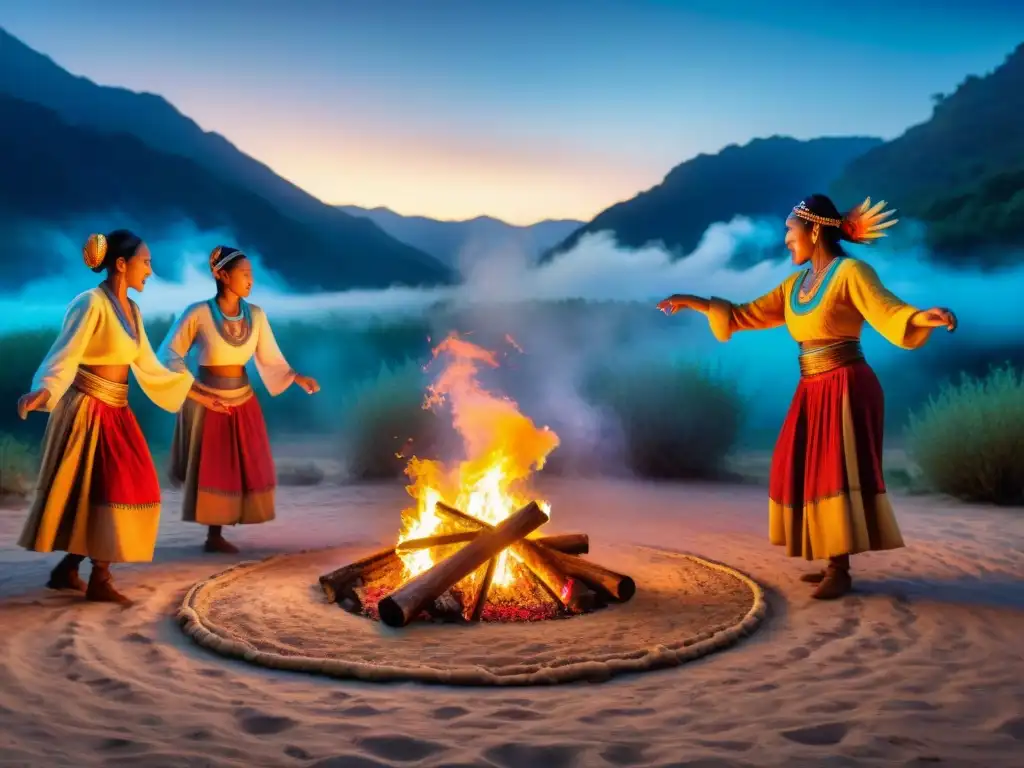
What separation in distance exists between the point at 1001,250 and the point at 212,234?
1913 cm

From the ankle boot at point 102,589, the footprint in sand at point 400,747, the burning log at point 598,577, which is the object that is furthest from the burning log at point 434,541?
the footprint in sand at point 400,747

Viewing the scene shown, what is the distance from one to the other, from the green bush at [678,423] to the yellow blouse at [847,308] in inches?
231

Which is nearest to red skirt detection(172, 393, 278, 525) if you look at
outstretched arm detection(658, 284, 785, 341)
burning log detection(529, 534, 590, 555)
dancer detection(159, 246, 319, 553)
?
dancer detection(159, 246, 319, 553)

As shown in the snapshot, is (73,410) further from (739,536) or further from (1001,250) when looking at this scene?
(1001,250)

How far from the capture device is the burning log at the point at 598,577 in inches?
181

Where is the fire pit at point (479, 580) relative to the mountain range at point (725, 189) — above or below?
below

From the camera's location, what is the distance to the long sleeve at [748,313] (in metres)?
5.34

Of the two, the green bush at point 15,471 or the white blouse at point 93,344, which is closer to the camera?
the white blouse at point 93,344

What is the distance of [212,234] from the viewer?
2225cm

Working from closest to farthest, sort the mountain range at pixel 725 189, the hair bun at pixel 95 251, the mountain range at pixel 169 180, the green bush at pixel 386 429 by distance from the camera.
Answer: the hair bun at pixel 95 251 → the green bush at pixel 386 429 → the mountain range at pixel 169 180 → the mountain range at pixel 725 189

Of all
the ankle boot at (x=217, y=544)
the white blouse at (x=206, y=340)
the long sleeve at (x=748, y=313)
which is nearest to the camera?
the long sleeve at (x=748, y=313)

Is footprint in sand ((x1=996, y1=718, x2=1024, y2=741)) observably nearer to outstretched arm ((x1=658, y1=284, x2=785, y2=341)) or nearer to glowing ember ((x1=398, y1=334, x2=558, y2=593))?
glowing ember ((x1=398, y1=334, x2=558, y2=593))

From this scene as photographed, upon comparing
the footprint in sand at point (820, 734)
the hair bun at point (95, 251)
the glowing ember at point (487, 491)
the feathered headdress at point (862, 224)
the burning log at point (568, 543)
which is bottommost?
the footprint in sand at point (820, 734)

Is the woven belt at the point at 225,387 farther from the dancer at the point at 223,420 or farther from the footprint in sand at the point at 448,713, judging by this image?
the footprint in sand at the point at 448,713
